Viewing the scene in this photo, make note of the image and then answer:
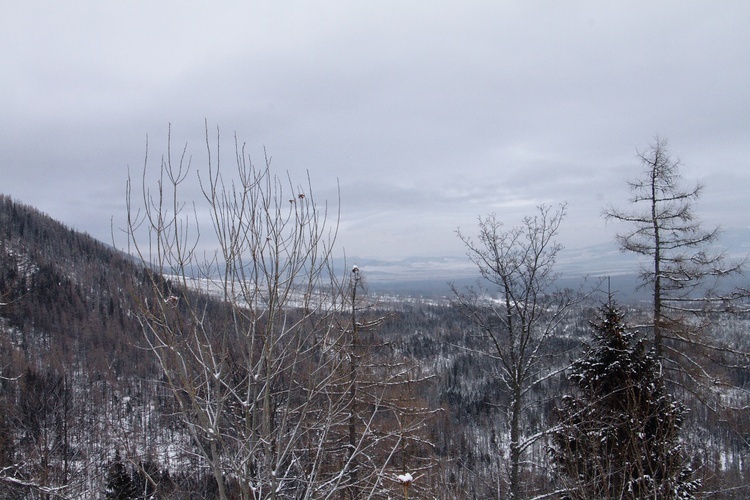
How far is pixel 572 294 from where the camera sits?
26.0ft

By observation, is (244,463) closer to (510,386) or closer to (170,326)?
(170,326)

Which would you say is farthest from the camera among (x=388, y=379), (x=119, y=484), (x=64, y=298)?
(x=64, y=298)

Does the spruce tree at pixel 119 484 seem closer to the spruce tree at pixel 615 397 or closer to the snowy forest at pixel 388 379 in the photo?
the snowy forest at pixel 388 379

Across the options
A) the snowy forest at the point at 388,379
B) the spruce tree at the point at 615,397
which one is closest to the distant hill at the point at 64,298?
the snowy forest at the point at 388,379

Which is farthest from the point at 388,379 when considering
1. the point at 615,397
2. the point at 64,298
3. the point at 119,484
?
the point at 64,298

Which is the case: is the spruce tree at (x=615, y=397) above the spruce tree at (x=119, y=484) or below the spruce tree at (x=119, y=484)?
above

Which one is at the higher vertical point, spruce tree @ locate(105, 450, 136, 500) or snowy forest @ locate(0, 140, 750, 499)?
snowy forest @ locate(0, 140, 750, 499)

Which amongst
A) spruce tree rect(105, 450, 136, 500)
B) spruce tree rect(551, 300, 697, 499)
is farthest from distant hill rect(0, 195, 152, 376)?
spruce tree rect(551, 300, 697, 499)

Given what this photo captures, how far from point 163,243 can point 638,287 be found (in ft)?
29.7

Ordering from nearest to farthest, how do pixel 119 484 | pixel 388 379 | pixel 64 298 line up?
1. pixel 388 379
2. pixel 119 484
3. pixel 64 298

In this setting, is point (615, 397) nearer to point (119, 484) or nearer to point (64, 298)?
point (119, 484)

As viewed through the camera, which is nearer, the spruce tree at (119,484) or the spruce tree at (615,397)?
the spruce tree at (615,397)

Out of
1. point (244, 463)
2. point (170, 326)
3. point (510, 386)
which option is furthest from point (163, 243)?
point (510, 386)

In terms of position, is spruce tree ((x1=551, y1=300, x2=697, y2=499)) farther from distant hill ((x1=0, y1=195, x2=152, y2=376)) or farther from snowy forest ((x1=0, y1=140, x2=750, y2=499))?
distant hill ((x1=0, y1=195, x2=152, y2=376))
